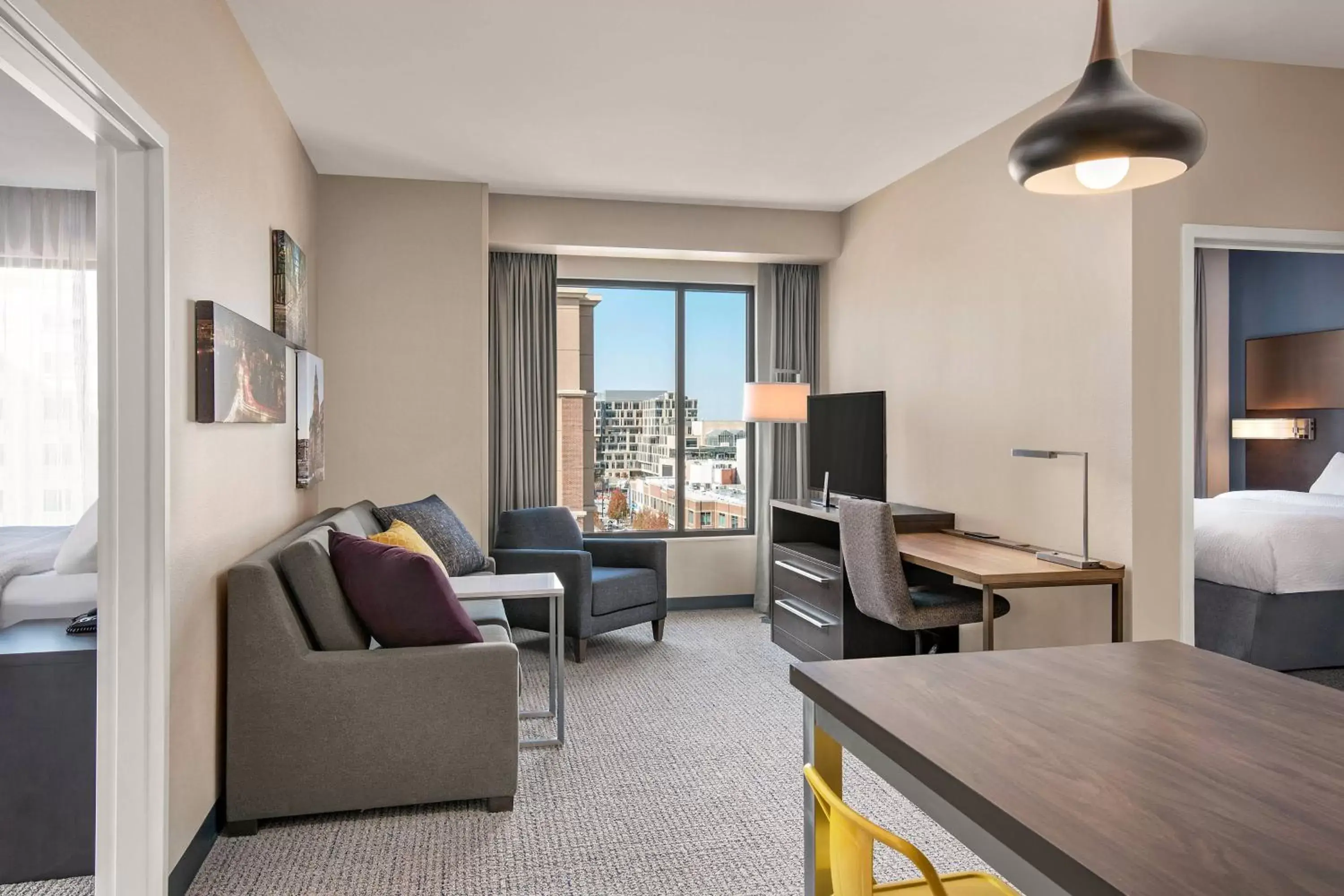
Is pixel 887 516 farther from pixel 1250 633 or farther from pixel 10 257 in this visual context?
pixel 10 257

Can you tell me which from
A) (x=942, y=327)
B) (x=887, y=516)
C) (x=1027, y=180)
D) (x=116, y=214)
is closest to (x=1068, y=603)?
(x=887, y=516)

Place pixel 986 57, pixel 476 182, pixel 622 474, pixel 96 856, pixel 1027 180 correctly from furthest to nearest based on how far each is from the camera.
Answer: pixel 622 474 < pixel 476 182 < pixel 986 57 < pixel 96 856 < pixel 1027 180

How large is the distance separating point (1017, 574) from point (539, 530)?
9.40 ft

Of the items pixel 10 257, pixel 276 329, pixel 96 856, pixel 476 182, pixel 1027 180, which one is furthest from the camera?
pixel 476 182

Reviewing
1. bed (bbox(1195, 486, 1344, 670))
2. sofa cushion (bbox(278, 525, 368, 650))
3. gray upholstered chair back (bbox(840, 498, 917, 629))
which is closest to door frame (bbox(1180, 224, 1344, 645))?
bed (bbox(1195, 486, 1344, 670))

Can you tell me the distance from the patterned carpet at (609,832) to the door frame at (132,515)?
414 millimetres

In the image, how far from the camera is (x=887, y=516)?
3.70 m

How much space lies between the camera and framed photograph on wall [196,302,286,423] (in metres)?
2.47

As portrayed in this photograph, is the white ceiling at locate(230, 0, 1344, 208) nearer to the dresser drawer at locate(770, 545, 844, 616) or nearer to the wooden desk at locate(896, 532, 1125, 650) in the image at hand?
the wooden desk at locate(896, 532, 1125, 650)

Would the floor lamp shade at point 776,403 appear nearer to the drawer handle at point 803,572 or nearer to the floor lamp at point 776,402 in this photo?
the floor lamp at point 776,402

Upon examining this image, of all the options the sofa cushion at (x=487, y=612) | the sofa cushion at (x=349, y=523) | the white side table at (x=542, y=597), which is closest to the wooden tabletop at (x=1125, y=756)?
the white side table at (x=542, y=597)

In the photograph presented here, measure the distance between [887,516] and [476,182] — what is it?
9.72ft

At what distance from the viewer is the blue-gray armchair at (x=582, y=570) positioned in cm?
472

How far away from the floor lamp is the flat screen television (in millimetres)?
166
